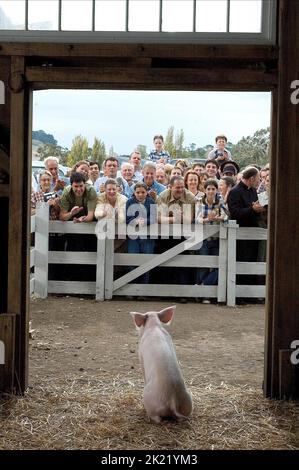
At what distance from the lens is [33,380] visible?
592cm

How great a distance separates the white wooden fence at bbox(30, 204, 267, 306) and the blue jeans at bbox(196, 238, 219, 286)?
0.52ft

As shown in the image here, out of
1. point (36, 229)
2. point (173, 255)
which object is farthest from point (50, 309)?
point (173, 255)

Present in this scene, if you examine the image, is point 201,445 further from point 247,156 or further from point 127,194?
point 247,156

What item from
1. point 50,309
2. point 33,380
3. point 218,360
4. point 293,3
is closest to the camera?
point 293,3

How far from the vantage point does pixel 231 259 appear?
9844 millimetres

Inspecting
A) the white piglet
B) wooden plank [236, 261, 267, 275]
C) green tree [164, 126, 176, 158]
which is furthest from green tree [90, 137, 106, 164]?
the white piglet

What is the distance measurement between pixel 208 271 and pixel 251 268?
2.18ft

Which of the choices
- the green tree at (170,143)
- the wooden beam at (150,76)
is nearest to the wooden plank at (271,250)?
the wooden beam at (150,76)

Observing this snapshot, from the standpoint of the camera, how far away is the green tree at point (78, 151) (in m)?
14.2

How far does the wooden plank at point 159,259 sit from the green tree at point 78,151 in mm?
4821

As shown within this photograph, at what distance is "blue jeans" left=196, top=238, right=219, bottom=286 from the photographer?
33.1 feet

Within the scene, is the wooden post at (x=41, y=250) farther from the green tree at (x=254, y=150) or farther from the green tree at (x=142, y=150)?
the green tree at (x=254, y=150)
